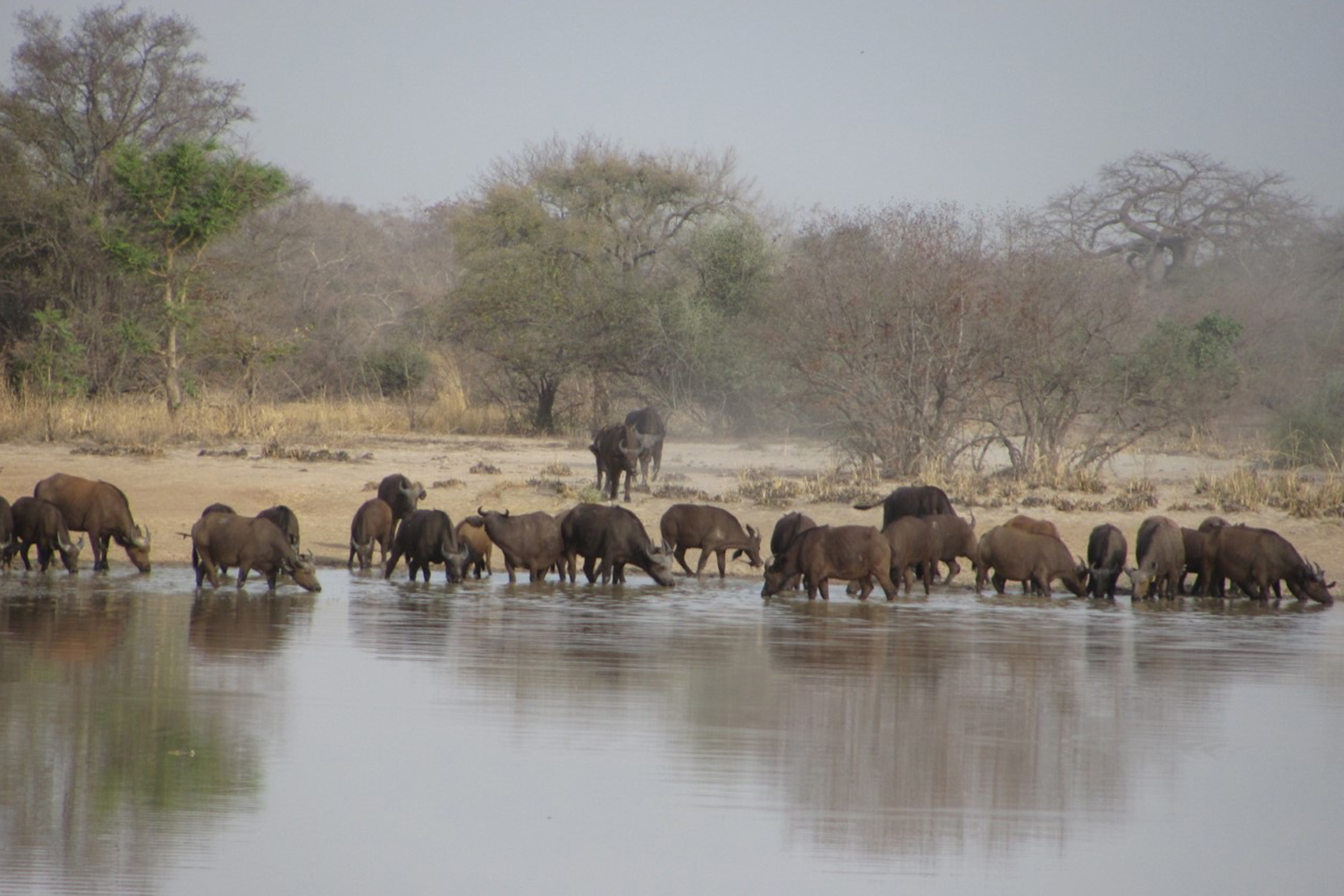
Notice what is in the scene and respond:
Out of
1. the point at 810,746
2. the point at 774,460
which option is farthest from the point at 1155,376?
the point at 810,746

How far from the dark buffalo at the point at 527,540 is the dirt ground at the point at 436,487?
2.36 m

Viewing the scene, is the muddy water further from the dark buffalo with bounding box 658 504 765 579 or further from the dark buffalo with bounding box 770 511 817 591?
the dark buffalo with bounding box 658 504 765 579

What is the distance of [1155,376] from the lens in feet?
79.7

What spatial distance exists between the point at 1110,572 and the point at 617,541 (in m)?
4.79

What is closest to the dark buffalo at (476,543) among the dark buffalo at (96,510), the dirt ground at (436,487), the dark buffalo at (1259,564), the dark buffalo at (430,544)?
the dark buffalo at (430,544)

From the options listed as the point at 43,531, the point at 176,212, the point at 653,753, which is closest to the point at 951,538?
the point at 653,753

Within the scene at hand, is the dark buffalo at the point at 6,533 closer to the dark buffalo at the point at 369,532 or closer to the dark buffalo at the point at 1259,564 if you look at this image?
the dark buffalo at the point at 369,532

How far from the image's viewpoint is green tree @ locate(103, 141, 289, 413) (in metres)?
28.8

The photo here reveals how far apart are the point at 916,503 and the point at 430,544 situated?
511 centimetres

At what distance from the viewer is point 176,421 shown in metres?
26.0

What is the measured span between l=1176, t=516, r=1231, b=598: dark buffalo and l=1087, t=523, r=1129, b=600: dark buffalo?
0.70m

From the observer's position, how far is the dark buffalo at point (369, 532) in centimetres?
1677

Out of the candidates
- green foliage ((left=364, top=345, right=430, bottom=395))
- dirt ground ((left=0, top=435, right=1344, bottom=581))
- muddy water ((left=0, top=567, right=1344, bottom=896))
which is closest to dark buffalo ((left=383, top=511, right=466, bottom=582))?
dirt ground ((left=0, top=435, right=1344, bottom=581))

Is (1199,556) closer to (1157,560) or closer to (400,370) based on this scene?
(1157,560)
